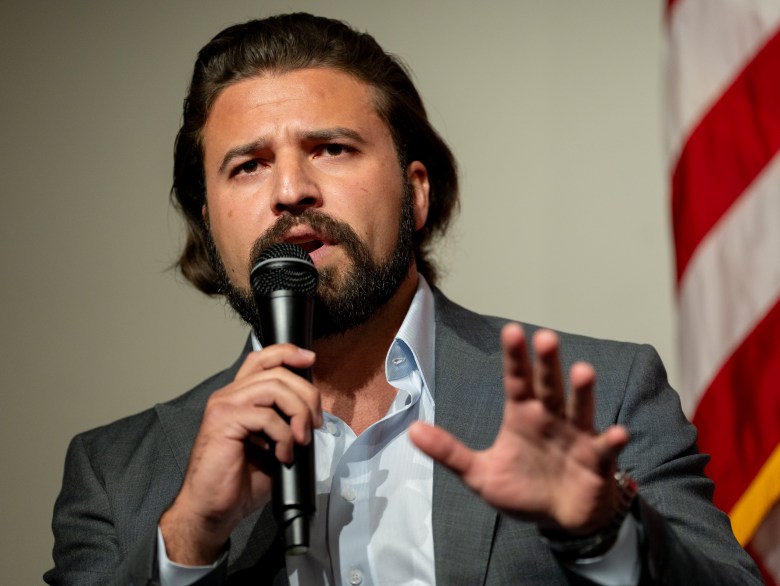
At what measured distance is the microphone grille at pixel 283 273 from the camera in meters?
1.61

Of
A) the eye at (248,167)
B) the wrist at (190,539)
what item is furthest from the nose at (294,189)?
the wrist at (190,539)

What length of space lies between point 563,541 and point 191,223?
5.47 feet

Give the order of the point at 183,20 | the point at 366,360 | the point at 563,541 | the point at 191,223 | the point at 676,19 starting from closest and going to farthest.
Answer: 1. the point at 563,541
2. the point at 366,360
3. the point at 676,19
4. the point at 191,223
5. the point at 183,20

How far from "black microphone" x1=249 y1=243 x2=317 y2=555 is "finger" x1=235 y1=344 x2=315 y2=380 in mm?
21

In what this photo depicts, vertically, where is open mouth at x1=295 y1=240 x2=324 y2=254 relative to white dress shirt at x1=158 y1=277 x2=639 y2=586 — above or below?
above

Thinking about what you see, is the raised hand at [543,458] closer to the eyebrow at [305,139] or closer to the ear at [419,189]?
the eyebrow at [305,139]

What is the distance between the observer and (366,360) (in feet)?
7.34

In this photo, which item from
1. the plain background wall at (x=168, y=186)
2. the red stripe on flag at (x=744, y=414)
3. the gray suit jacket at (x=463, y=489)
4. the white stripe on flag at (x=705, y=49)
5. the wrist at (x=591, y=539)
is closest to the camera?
the wrist at (x=591, y=539)

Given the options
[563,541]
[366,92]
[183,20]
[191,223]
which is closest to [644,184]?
[366,92]

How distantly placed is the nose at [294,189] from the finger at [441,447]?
845 mm

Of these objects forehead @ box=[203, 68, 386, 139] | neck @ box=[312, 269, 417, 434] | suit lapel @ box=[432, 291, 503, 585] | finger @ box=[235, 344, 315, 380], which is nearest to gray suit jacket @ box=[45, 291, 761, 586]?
suit lapel @ box=[432, 291, 503, 585]

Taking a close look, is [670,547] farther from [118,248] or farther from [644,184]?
[118,248]

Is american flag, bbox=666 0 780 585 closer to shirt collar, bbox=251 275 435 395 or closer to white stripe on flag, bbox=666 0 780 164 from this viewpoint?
white stripe on flag, bbox=666 0 780 164

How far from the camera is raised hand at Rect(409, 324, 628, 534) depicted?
4.17ft
